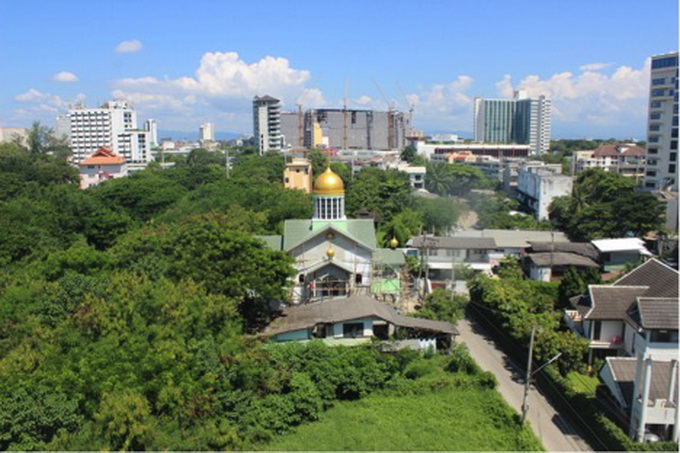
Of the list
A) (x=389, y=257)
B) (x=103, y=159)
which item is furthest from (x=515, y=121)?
(x=389, y=257)

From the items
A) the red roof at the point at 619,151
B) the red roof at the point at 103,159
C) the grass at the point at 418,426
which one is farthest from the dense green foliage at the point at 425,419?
the red roof at the point at 103,159

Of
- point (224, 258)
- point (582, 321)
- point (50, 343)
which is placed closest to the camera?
point (50, 343)

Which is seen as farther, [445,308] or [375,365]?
[445,308]

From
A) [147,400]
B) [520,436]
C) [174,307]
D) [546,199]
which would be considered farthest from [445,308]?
[546,199]

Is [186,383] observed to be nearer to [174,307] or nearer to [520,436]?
[174,307]

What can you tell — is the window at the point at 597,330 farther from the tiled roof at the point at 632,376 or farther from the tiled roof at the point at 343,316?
the tiled roof at the point at 343,316

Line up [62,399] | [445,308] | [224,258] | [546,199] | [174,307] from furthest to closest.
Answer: [546,199] < [445,308] < [224,258] < [174,307] < [62,399]

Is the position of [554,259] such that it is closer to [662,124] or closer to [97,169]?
[662,124]
